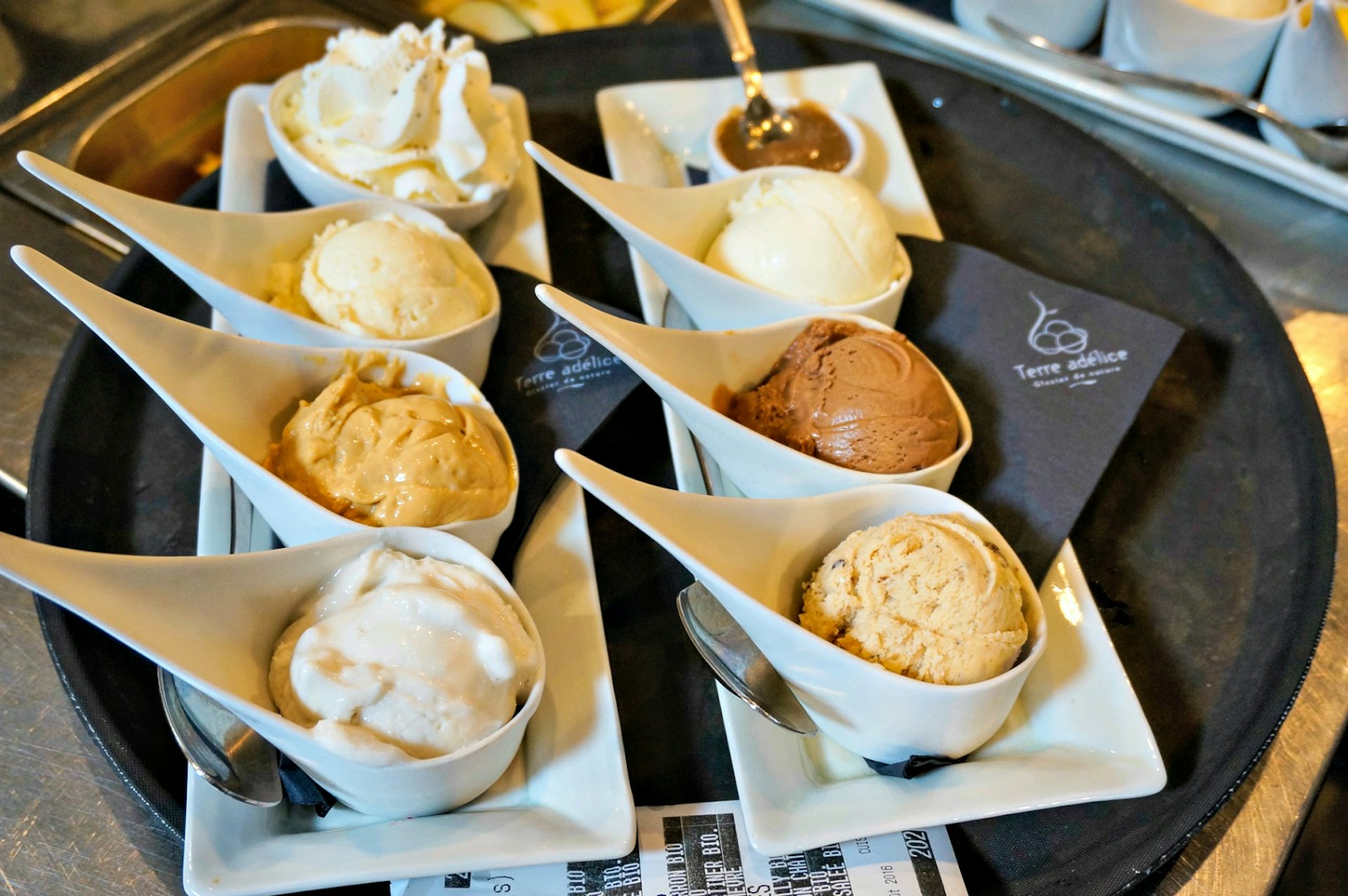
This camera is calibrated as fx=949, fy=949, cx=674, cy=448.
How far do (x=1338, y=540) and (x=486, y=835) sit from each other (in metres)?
1.32

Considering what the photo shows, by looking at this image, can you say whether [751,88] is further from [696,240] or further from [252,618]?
[252,618]

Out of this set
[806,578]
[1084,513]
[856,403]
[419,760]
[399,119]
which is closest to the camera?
[419,760]

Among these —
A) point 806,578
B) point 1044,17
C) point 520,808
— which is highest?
point 1044,17

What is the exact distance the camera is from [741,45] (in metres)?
1.98

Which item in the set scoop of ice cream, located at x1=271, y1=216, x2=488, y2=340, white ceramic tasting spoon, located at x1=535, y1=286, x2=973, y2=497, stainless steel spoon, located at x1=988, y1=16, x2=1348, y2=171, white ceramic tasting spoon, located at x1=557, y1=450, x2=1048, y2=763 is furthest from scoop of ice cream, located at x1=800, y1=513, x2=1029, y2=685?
stainless steel spoon, located at x1=988, y1=16, x2=1348, y2=171

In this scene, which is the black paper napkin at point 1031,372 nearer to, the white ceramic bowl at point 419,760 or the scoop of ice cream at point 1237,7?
the white ceramic bowl at point 419,760

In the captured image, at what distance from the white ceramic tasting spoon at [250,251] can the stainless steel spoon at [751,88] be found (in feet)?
2.18

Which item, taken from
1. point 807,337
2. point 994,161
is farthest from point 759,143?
point 807,337

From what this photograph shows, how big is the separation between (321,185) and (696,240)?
0.65 m

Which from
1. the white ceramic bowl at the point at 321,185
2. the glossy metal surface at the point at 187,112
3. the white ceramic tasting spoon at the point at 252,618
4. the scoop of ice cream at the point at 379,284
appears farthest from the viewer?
the glossy metal surface at the point at 187,112

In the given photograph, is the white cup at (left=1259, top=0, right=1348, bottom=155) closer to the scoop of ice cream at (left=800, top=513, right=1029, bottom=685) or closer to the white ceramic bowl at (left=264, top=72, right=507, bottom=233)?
the scoop of ice cream at (left=800, top=513, right=1029, bottom=685)

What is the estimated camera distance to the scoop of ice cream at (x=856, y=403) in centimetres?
130

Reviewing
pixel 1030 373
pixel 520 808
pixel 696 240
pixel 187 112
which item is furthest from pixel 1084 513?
pixel 187 112

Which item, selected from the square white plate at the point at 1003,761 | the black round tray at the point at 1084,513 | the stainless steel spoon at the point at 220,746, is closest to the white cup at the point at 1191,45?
the black round tray at the point at 1084,513
